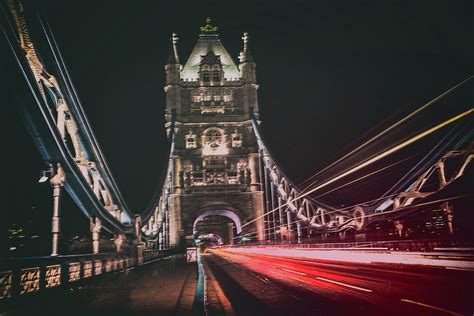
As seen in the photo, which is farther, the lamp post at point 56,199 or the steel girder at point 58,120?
the lamp post at point 56,199

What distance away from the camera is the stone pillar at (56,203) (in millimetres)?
11805

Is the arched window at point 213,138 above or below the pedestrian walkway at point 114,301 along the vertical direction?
above

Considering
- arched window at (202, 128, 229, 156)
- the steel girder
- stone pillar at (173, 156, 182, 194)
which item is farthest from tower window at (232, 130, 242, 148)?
the steel girder

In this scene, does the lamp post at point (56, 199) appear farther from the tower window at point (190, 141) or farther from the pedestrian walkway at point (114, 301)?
the tower window at point (190, 141)

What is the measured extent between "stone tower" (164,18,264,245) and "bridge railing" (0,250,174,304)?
44.5 meters

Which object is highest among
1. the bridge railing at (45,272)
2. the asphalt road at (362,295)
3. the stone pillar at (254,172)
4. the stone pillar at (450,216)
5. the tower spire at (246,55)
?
the tower spire at (246,55)

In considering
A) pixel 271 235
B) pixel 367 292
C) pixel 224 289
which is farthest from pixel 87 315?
pixel 271 235

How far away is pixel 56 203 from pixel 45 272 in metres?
2.99

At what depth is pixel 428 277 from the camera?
1284 cm

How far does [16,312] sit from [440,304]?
8.14 metres

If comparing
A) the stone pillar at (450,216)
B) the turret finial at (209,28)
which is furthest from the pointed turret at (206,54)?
the stone pillar at (450,216)

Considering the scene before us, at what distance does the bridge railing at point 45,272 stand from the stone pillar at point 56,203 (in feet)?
1.98

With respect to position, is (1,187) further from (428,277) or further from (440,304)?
(428,277)

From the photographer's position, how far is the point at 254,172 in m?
62.8
